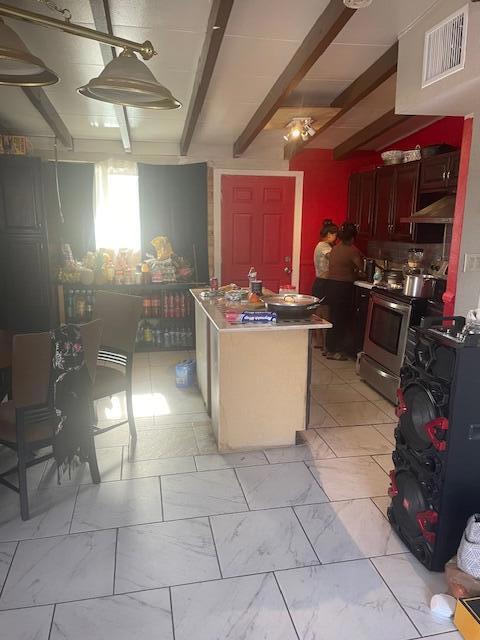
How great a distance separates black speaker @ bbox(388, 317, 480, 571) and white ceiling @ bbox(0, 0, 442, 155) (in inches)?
75.9

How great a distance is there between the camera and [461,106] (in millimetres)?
2848

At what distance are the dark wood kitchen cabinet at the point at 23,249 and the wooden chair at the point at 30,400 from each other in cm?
255

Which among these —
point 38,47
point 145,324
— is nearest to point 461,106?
point 38,47

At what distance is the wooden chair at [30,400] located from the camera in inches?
79.9

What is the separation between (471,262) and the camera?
3398mm

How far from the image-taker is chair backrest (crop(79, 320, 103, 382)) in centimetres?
229

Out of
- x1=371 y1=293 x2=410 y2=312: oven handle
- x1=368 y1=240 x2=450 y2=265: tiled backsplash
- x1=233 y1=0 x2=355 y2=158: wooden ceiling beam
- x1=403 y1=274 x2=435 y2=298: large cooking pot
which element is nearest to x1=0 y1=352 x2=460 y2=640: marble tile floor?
x1=371 y1=293 x2=410 y2=312: oven handle

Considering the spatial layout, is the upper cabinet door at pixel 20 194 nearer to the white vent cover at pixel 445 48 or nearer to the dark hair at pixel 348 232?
the dark hair at pixel 348 232

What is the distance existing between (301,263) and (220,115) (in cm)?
223

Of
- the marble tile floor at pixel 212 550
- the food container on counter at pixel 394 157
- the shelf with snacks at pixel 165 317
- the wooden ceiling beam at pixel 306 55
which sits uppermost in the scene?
the wooden ceiling beam at pixel 306 55

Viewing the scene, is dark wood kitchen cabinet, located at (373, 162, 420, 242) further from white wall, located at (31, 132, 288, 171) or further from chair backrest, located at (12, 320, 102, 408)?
chair backrest, located at (12, 320, 102, 408)

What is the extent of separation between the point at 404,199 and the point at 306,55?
7.30ft

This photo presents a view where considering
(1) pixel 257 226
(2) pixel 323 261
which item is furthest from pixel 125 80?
(1) pixel 257 226

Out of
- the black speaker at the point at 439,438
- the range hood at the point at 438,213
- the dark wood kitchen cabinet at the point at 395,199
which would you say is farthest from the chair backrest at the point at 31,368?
the dark wood kitchen cabinet at the point at 395,199
